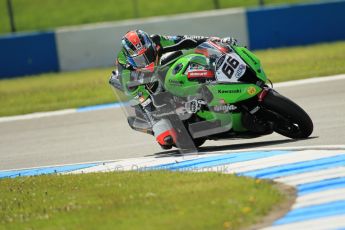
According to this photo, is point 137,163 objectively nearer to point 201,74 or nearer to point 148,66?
point 148,66

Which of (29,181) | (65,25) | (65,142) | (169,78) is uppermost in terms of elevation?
(169,78)

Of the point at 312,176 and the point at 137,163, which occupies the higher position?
the point at 312,176

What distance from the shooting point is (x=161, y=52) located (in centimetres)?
1143

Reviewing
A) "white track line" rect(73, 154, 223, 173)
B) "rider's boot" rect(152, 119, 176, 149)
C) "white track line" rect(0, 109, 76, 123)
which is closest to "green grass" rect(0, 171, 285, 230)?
"white track line" rect(73, 154, 223, 173)

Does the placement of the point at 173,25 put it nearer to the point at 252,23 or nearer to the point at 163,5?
the point at 252,23

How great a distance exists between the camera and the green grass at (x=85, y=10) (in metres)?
29.0

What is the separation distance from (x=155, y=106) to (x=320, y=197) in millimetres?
3898

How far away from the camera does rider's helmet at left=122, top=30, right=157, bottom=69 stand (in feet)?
36.7

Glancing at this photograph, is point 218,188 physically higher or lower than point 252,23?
higher

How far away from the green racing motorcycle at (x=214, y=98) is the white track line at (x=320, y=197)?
2.43m

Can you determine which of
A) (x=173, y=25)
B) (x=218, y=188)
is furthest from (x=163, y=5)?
(x=218, y=188)

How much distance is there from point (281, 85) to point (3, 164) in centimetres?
684

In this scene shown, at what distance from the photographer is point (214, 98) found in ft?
35.2

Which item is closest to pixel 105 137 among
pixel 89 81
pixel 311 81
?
pixel 311 81
